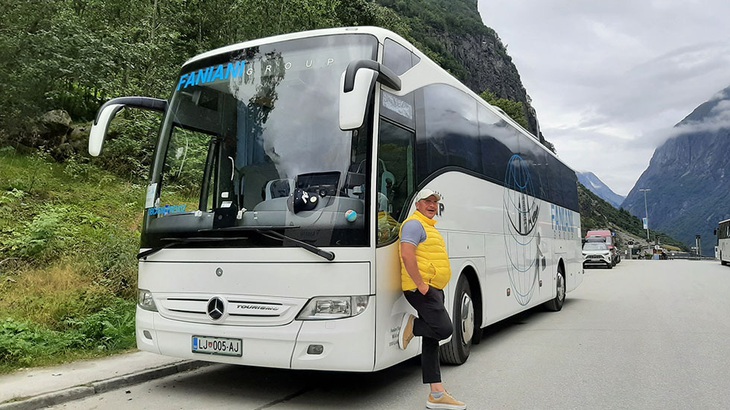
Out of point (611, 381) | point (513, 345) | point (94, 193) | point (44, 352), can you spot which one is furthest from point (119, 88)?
point (611, 381)

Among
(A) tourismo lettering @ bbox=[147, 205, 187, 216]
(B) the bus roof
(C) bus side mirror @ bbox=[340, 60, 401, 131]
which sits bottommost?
(A) tourismo lettering @ bbox=[147, 205, 187, 216]

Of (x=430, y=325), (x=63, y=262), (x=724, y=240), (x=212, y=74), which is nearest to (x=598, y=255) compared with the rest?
(x=724, y=240)

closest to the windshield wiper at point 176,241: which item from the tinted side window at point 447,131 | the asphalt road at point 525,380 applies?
the asphalt road at point 525,380

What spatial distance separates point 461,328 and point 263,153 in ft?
11.0

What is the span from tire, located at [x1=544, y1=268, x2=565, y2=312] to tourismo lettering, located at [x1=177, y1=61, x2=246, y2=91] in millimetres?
9341

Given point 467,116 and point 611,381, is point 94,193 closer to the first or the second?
point 467,116

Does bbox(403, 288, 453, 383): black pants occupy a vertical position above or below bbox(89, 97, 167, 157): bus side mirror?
below

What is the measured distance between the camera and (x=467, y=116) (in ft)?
25.6

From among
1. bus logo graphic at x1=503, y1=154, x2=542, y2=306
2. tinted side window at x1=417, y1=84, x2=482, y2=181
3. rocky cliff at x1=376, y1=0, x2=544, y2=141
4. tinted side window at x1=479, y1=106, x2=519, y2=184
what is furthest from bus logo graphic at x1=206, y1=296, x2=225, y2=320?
rocky cliff at x1=376, y1=0, x2=544, y2=141

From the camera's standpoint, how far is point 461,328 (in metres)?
7.05

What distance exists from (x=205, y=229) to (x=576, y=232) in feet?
40.7

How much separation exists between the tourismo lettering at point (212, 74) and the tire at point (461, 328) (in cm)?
348

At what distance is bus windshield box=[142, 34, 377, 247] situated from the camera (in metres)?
5.04

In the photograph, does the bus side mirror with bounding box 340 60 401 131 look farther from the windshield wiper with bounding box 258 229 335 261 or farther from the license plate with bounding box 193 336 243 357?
the license plate with bounding box 193 336 243 357
